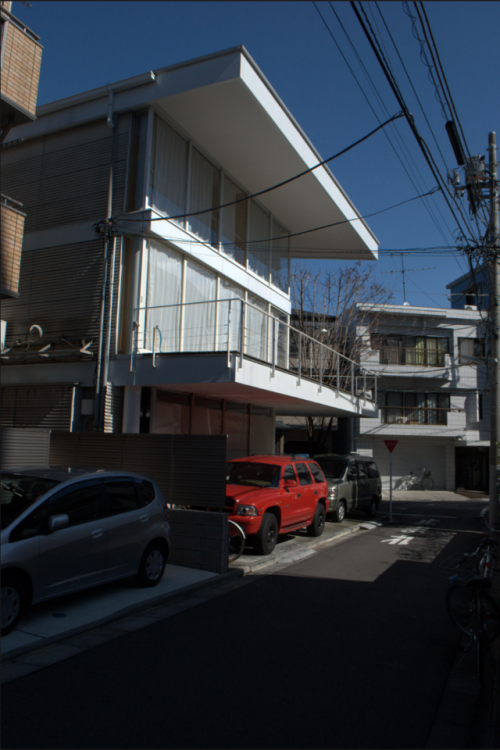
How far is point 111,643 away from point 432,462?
30.9 meters

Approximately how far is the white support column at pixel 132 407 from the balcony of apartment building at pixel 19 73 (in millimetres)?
5471

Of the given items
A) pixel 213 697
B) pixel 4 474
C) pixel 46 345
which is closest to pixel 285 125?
pixel 46 345

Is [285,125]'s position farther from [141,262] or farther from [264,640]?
[264,640]

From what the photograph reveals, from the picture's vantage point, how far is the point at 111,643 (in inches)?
224

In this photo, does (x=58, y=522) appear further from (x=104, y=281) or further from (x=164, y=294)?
(x=164, y=294)

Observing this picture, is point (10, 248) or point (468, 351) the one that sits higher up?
point (468, 351)

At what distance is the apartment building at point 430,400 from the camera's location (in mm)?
32875

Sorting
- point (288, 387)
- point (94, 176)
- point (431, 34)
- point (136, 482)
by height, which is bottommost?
point (136, 482)

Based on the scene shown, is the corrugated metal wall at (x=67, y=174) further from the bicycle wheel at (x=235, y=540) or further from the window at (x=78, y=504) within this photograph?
the window at (x=78, y=504)

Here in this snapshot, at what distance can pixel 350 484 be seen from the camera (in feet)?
53.6

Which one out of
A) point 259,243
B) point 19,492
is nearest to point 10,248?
point 19,492

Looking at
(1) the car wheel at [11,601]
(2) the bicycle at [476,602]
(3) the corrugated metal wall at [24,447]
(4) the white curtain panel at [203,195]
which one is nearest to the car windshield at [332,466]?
(4) the white curtain panel at [203,195]

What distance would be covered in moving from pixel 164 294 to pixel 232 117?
4487mm

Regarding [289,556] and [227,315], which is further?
[227,315]
